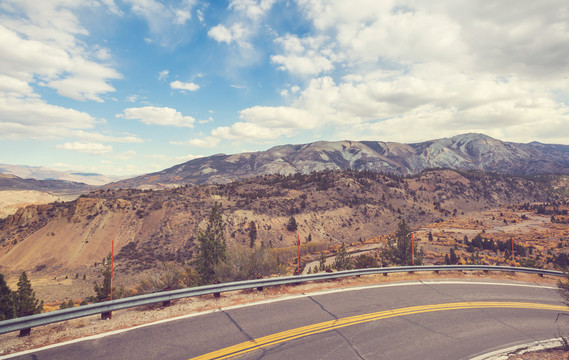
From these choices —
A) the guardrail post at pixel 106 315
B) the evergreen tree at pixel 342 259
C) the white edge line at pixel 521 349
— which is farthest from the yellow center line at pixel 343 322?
the evergreen tree at pixel 342 259

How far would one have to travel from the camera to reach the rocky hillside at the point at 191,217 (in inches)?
1742

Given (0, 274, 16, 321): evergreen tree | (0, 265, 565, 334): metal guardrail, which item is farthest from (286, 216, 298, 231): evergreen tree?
(0, 274, 16, 321): evergreen tree

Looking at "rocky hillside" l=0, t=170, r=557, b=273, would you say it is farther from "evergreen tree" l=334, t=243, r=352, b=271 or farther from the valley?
"evergreen tree" l=334, t=243, r=352, b=271

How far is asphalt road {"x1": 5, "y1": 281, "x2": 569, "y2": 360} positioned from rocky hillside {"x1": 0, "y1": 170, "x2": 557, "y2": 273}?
3762 centimetres

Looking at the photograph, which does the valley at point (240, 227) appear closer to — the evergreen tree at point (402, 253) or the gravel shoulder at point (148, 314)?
the evergreen tree at point (402, 253)

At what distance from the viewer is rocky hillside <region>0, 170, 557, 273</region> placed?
4425cm

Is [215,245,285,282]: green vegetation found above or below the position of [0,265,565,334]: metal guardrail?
below

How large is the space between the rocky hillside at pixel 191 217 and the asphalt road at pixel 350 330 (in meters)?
37.6

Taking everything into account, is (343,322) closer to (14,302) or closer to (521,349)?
(521,349)

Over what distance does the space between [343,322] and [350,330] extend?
0.45m

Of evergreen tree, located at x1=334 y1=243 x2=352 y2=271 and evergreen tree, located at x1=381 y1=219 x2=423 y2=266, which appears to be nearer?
evergreen tree, located at x1=334 y1=243 x2=352 y2=271

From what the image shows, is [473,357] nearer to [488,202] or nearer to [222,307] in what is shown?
[222,307]

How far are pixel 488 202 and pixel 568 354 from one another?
424ft

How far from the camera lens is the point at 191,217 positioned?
5494 cm
